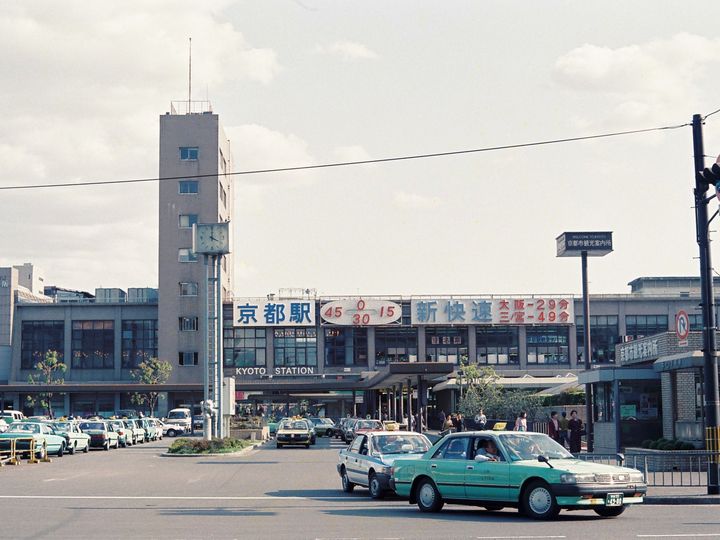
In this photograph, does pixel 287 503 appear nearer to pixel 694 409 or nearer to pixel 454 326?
pixel 694 409

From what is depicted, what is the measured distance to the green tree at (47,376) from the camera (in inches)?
3942

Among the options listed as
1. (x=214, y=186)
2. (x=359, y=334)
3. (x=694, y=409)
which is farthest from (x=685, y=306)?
(x=694, y=409)

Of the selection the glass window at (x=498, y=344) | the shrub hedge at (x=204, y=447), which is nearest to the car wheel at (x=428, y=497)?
the shrub hedge at (x=204, y=447)

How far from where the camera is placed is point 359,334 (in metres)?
102

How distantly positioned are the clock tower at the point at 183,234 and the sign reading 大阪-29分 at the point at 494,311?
787 inches

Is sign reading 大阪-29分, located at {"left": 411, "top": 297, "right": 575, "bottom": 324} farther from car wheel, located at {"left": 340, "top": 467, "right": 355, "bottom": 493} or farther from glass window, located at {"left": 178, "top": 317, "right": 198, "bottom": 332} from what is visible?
car wheel, located at {"left": 340, "top": 467, "right": 355, "bottom": 493}

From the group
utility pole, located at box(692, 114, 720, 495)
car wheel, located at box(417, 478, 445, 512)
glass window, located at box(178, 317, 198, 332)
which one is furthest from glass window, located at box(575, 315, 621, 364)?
car wheel, located at box(417, 478, 445, 512)

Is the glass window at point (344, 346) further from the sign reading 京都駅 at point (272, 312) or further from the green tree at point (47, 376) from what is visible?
the green tree at point (47, 376)

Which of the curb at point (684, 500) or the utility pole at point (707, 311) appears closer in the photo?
the curb at point (684, 500)

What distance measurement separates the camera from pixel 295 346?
101438 mm

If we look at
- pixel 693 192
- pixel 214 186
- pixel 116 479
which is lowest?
pixel 116 479

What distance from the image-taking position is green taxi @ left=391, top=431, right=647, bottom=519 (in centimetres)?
1748

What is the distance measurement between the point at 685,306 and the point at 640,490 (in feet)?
283

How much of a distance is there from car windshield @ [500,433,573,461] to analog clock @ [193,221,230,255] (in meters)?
36.3
